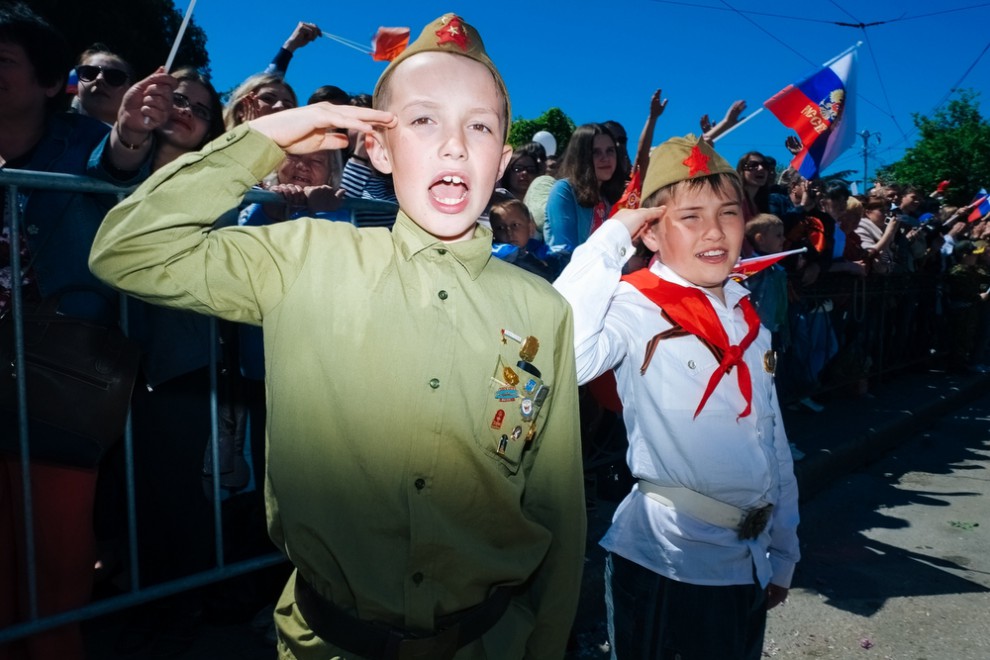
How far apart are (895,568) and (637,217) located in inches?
123

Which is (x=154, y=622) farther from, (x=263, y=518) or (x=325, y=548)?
(x=325, y=548)

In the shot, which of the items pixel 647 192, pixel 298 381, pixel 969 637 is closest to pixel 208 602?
pixel 298 381

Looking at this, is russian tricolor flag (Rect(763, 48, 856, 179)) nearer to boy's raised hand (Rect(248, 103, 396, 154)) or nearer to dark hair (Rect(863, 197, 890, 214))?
boy's raised hand (Rect(248, 103, 396, 154))

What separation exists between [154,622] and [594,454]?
2369 millimetres

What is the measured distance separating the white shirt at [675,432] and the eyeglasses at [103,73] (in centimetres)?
253

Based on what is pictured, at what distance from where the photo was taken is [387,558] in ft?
4.60

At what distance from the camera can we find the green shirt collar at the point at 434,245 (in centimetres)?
151

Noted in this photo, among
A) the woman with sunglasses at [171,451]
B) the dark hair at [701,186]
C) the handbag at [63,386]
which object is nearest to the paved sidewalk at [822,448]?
the woman with sunglasses at [171,451]

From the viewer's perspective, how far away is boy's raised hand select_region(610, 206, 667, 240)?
7.01 feet

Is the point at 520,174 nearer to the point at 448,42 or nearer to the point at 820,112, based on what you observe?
the point at 820,112

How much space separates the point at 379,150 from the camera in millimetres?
1595

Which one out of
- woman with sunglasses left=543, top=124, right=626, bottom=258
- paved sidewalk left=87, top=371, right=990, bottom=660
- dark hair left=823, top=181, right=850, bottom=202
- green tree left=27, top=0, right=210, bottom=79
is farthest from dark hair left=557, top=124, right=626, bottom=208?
green tree left=27, top=0, right=210, bottom=79

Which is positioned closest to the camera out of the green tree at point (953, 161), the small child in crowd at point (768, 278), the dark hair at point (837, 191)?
the small child in crowd at point (768, 278)

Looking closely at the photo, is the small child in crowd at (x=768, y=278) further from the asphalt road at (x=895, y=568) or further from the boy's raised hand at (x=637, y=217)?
the boy's raised hand at (x=637, y=217)
